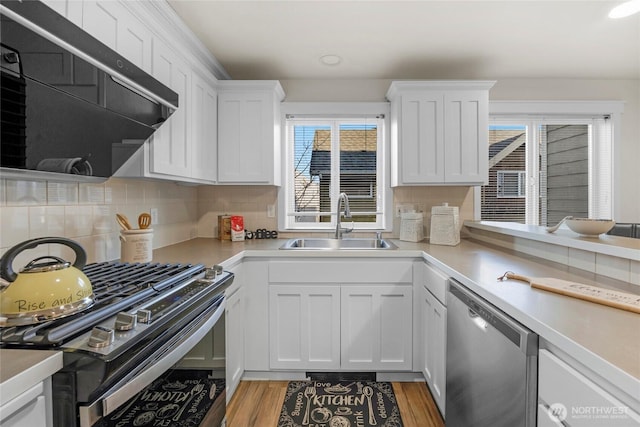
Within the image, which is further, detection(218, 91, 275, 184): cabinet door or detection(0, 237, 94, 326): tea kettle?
detection(218, 91, 275, 184): cabinet door

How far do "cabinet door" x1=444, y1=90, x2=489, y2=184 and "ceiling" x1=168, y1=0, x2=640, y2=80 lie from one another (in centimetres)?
32

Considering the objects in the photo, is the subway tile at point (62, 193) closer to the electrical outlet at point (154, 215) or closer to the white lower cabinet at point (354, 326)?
the electrical outlet at point (154, 215)

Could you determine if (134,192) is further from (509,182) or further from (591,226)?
(509,182)

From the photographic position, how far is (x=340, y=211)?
2.77 m

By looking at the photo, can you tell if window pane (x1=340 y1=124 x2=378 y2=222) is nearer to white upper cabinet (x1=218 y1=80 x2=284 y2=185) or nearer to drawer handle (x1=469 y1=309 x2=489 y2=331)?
white upper cabinet (x1=218 y1=80 x2=284 y2=185)

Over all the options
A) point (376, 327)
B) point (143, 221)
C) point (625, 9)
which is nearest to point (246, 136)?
point (143, 221)

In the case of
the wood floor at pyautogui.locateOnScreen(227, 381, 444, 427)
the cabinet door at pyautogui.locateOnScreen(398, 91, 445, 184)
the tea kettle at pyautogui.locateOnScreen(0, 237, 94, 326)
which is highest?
the cabinet door at pyautogui.locateOnScreen(398, 91, 445, 184)

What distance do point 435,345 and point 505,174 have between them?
1.95m

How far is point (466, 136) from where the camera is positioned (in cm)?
255

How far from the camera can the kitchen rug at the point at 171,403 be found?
32.8 inches

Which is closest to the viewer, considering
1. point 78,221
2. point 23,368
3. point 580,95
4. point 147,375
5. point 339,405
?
point 23,368

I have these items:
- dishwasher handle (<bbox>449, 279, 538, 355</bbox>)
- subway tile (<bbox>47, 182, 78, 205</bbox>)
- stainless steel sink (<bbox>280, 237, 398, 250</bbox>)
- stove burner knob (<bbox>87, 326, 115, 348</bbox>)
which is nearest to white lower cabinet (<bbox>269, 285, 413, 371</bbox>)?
stainless steel sink (<bbox>280, 237, 398, 250</bbox>)

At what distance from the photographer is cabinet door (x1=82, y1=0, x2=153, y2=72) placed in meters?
1.26

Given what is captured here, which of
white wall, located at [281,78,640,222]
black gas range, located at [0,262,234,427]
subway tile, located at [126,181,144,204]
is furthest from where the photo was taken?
white wall, located at [281,78,640,222]
